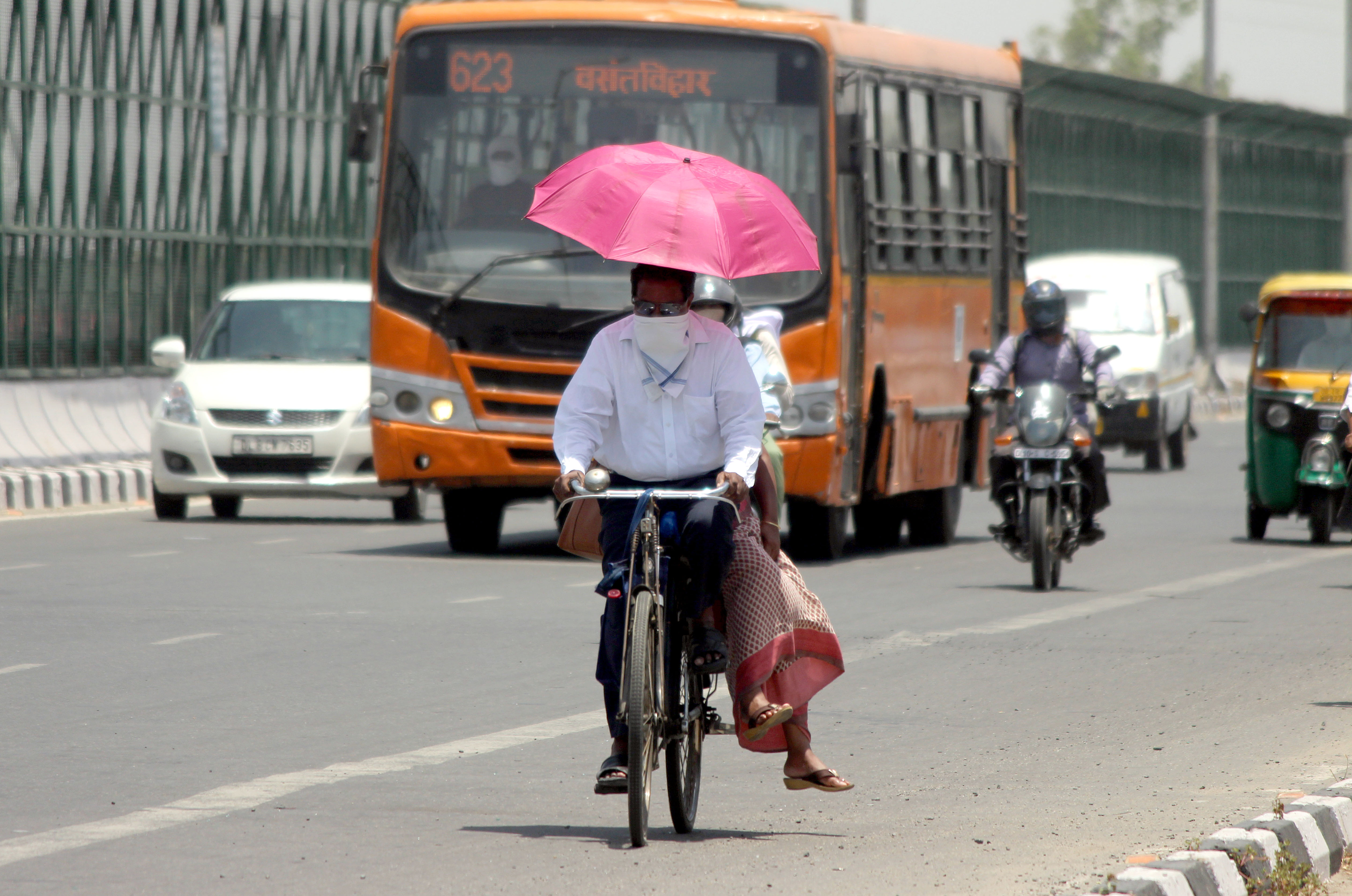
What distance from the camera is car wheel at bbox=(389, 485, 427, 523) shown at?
20.1 metres

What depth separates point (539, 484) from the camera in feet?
53.4

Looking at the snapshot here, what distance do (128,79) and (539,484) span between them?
1379cm

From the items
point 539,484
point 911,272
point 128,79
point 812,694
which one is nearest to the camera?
point 812,694

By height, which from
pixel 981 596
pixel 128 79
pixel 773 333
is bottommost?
pixel 981 596

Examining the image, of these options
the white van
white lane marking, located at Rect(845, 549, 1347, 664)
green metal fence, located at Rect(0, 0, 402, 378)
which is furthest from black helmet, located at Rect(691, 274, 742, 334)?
the white van

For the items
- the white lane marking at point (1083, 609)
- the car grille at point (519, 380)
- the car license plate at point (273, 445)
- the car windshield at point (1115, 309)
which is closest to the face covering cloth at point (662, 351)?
the white lane marking at point (1083, 609)

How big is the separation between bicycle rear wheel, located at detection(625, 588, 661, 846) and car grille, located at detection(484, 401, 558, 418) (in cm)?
912

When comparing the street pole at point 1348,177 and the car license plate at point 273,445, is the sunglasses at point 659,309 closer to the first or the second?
the car license plate at point 273,445

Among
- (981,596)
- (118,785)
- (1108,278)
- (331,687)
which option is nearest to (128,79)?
(1108,278)

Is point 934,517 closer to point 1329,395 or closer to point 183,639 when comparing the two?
point 1329,395

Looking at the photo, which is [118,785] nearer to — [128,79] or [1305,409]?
[1305,409]

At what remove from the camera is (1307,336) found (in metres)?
19.3

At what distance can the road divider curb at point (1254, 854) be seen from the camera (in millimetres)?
5969

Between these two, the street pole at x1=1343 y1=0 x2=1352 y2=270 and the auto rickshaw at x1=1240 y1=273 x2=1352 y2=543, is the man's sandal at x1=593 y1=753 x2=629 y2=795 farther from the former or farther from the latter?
the street pole at x1=1343 y1=0 x2=1352 y2=270
